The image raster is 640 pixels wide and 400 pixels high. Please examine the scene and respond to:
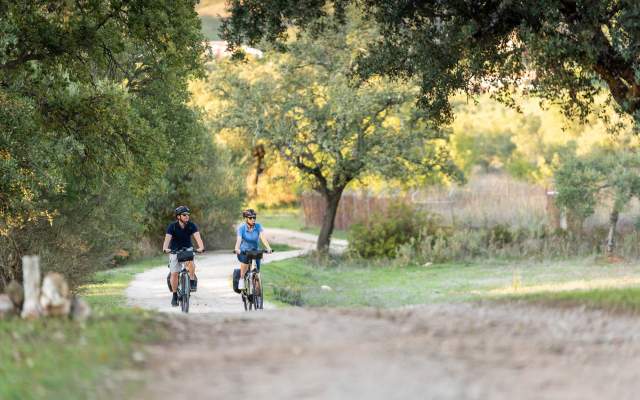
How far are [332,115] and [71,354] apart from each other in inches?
1152

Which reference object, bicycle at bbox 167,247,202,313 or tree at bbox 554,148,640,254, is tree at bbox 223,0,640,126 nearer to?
bicycle at bbox 167,247,202,313

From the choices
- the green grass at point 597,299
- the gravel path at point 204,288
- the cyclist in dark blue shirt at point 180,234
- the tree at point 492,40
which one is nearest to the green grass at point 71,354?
the cyclist in dark blue shirt at point 180,234

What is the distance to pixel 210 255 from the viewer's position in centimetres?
4459

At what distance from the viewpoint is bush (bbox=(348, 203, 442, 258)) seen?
40.0m

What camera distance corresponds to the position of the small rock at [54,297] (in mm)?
11562

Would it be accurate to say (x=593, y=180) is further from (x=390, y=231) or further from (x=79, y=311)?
(x=79, y=311)

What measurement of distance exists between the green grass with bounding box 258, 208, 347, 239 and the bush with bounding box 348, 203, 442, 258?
50.7 ft

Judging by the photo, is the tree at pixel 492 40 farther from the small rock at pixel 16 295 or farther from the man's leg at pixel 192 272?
the small rock at pixel 16 295


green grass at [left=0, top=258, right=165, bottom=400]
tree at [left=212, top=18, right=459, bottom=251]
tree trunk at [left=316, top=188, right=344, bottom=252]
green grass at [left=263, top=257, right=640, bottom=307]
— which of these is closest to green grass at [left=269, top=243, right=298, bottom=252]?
tree trunk at [left=316, top=188, right=344, bottom=252]

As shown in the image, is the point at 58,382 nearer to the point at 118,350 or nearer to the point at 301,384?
the point at 118,350

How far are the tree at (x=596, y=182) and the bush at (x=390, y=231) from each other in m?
5.67

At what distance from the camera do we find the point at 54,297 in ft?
38.0

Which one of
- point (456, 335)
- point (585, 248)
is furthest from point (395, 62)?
point (585, 248)

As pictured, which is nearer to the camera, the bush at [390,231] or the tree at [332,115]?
the tree at [332,115]
